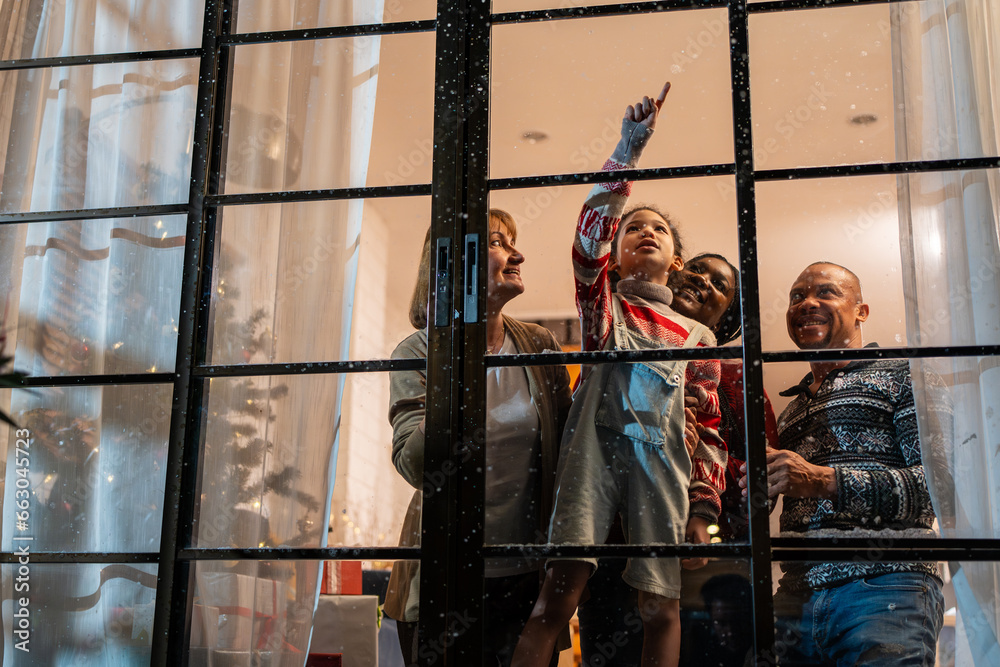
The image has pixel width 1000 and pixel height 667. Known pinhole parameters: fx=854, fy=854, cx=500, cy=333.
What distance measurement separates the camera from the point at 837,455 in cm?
185

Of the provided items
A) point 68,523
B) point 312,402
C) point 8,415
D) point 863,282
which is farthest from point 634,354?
point 8,415

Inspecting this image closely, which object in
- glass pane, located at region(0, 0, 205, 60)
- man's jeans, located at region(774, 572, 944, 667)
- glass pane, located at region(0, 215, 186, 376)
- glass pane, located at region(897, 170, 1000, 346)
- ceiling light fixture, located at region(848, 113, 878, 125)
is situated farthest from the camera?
glass pane, located at region(0, 0, 205, 60)

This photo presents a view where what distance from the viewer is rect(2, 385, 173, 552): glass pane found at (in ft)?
6.66

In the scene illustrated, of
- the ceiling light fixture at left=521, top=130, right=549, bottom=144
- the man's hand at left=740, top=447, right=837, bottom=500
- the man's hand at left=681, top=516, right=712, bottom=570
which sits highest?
the ceiling light fixture at left=521, top=130, right=549, bottom=144

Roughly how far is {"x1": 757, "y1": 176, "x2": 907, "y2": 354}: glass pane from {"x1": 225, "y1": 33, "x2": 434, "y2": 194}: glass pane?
83 cm

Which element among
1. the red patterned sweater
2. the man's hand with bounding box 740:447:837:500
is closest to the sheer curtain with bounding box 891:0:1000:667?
the man's hand with bounding box 740:447:837:500

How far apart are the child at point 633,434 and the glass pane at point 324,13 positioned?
2.18 ft

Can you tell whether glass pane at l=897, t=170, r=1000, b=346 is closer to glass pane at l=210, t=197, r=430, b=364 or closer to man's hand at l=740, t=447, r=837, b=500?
man's hand at l=740, t=447, r=837, b=500

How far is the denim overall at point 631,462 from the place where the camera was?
184cm

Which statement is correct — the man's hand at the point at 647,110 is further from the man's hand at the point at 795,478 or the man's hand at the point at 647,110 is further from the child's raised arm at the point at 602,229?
the man's hand at the point at 795,478

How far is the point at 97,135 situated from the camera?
2.26m

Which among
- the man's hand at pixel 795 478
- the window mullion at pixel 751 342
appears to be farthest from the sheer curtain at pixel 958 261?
the window mullion at pixel 751 342

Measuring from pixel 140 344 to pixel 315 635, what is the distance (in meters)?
0.83

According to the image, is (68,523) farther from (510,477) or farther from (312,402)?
(510,477)
